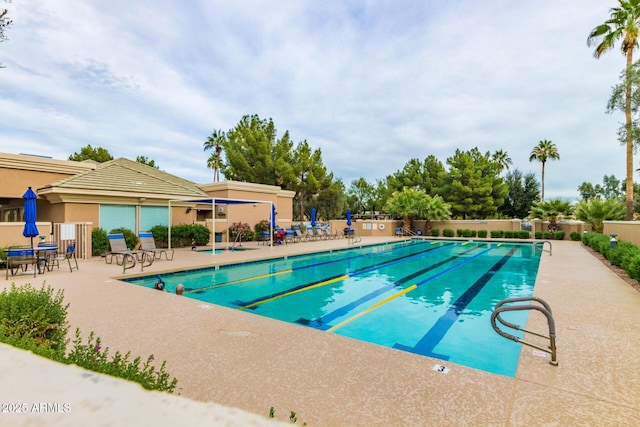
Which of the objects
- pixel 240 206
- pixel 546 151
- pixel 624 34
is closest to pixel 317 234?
pixel 240 206

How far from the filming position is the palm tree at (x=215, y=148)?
46.1 metres

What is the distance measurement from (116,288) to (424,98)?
2272 cm

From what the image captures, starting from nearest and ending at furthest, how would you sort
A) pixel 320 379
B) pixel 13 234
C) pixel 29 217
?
1. pixel 320 379
2. pixel 29 217
3. pixel 13 234

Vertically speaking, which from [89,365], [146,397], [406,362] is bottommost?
[406,362]

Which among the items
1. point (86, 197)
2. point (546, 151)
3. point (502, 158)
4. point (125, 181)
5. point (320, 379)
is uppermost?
point (502, 158)

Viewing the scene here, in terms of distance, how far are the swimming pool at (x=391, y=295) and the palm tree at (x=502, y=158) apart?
38.0 meters

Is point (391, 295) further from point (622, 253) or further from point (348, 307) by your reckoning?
point (622, 253)

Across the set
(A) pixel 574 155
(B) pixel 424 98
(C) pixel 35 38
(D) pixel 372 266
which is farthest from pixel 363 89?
(A) pixel 574 155

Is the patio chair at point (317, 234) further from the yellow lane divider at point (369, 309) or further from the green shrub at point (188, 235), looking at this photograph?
the yellow lane divider at point (369, 309)

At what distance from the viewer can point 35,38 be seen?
44.6 feet

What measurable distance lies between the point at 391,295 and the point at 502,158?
155 ft

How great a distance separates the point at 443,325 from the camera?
6242 millimetres

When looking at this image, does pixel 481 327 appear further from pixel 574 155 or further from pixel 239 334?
pixel 574 155

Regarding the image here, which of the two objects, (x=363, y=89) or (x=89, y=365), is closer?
(x=89, y=365)
